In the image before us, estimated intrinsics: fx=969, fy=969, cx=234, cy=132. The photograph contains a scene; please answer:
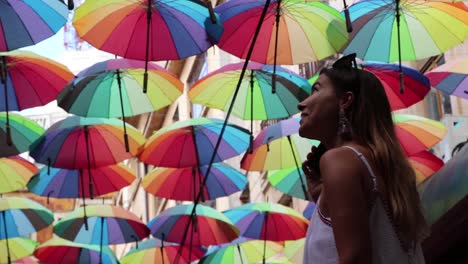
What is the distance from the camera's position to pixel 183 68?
28688mm

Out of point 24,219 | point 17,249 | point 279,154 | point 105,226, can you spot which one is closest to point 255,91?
point 279,154

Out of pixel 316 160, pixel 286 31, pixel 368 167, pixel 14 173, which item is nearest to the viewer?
pixel 368 167

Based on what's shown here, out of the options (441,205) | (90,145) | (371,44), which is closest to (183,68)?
(90,145)

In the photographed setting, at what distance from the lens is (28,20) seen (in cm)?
842

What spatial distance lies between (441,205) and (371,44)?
2865 mm

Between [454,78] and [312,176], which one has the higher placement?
[312,176]

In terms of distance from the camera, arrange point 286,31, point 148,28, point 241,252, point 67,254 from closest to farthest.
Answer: point 148,28 < point 286,31 < point 241,252 < point 67,254

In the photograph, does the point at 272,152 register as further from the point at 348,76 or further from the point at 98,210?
the point at 348,76

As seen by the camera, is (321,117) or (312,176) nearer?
(321,117)

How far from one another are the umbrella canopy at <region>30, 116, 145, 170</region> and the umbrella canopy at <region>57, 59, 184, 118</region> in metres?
0.71

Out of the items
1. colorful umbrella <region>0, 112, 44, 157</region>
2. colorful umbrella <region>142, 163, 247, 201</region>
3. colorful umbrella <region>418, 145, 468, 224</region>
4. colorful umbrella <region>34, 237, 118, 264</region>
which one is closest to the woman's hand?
colorful umbrella <region>418, 145, 468, 224</region>

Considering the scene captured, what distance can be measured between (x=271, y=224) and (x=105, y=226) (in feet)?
8.02

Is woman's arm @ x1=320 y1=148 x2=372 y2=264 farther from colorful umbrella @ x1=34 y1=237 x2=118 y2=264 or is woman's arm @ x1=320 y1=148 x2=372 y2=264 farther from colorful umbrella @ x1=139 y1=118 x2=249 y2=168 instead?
colorful umbrella @ x1=34 y1=237 x2=118 y2=264

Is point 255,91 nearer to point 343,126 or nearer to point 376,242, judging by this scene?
point 343,126
